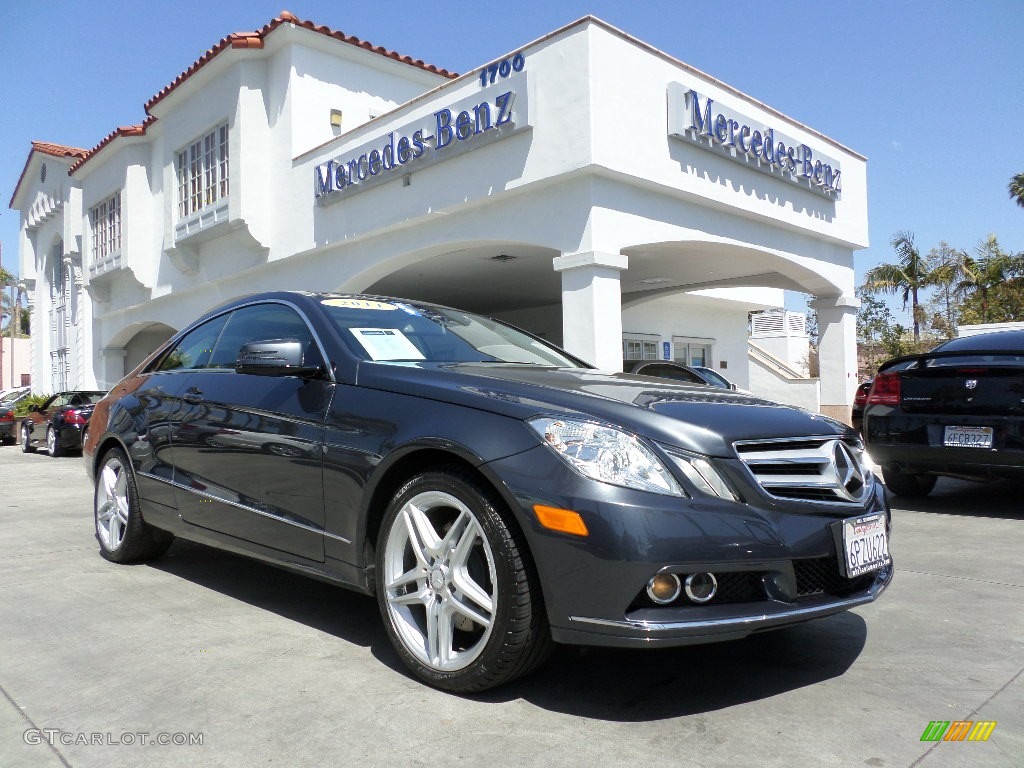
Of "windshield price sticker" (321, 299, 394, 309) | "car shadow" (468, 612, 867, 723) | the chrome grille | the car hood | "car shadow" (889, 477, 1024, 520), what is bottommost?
"car shadow" (889, 477, 1024, 520)

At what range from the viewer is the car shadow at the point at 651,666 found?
114 inches

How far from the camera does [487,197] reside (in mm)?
11148

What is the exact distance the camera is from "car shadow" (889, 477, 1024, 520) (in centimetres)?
690

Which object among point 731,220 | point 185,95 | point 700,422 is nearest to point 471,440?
point 700,422

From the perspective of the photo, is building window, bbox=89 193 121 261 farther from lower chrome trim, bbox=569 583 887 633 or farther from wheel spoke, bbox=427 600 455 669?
lower chrome trim, bbox=569 583 887 633

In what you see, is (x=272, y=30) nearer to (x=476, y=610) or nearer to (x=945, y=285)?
(x=476, y=610)

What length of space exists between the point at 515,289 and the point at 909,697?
16.3 m

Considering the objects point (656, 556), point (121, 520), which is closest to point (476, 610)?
point (656, 556)

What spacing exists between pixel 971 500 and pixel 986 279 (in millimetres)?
29671

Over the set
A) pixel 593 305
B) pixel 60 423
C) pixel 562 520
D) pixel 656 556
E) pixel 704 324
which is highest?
pixel 704 324

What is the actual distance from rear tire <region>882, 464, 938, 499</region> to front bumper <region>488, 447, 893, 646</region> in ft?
17.6

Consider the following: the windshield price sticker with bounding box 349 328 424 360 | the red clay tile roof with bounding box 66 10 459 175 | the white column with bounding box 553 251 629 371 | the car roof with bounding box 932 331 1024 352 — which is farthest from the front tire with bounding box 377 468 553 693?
the red clay tile roof with bounding box 66 10 459 175

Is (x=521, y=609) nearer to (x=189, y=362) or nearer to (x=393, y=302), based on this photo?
(x=393, y=302)

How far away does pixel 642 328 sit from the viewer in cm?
2095
